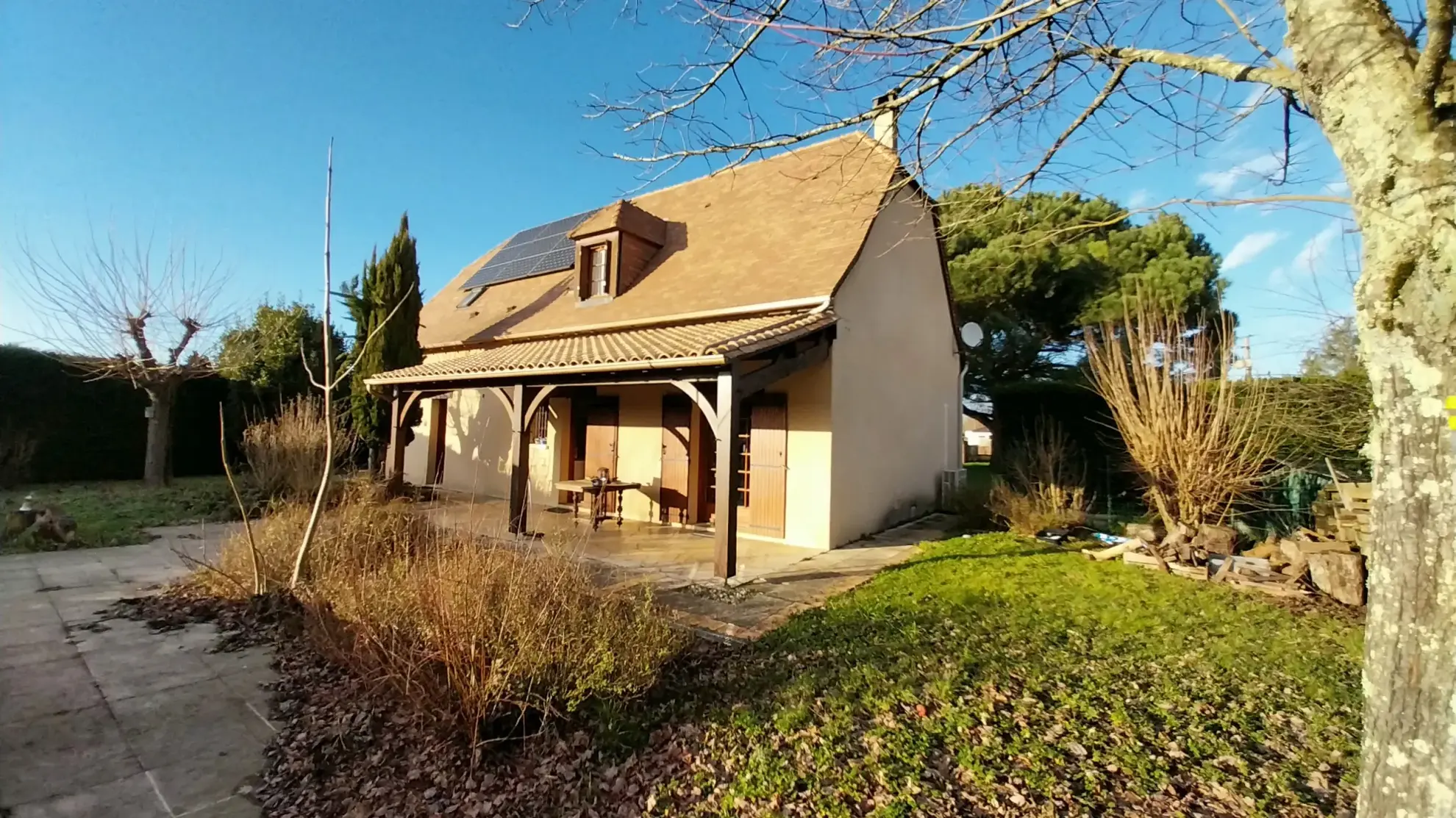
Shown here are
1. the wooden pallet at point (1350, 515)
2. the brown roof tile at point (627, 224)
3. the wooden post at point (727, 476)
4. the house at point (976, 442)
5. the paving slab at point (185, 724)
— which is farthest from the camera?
the house at point (976, 442)

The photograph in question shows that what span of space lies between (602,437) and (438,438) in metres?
6.27

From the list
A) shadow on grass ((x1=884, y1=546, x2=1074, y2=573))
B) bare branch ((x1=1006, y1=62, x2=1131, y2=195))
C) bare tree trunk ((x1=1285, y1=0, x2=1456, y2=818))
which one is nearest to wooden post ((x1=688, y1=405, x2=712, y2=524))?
shadow on grass ((x1=884, y1=546, x2=1074, y2=573))

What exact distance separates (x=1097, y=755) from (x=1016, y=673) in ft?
3.33

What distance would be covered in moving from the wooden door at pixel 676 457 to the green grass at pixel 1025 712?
5361 millimetres

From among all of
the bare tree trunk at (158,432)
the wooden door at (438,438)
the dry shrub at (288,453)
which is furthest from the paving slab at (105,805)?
the bare tree trunk at (158,432)

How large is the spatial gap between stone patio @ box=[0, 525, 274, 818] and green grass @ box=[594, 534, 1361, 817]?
7.39ft

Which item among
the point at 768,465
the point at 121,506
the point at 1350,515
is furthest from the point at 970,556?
the point at 121,506

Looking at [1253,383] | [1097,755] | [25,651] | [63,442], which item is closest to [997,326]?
[1253,383]

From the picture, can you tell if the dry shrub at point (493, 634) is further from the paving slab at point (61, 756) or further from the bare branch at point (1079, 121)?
the bare branch at point (1079, 121)

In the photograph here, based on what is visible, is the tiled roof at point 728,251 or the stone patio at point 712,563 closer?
the stone patio at point 712,563

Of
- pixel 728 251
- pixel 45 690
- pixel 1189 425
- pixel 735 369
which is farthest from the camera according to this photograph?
pixel 728 251

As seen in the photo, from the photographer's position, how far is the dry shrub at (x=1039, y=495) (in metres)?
9.49

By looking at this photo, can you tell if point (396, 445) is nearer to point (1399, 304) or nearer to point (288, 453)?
point (288, 453)

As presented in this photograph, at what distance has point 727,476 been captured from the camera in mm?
6938
